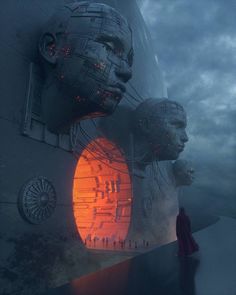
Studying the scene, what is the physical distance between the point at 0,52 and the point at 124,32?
3.22 metres

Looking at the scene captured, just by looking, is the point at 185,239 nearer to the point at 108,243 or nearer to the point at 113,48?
the point at 108,243

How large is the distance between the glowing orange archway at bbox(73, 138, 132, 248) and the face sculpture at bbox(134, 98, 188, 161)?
1.61 m

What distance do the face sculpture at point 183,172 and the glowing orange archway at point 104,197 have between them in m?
8.17

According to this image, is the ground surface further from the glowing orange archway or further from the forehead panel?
the forehead panel

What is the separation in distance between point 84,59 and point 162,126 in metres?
6.37

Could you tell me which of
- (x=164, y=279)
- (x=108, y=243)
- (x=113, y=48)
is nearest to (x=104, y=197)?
(x=108, y=243)

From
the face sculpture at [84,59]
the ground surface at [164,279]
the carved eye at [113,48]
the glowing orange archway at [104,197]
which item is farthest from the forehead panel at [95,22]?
the ground surface at [164,279]

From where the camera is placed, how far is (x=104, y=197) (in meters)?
13.0

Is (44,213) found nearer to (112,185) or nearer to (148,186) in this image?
(112,185)

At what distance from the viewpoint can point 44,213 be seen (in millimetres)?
7375

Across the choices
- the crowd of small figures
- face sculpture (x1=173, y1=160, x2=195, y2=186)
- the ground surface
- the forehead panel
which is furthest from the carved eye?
face sculpture (x1=173, y1=160, x2=195, y2=186)

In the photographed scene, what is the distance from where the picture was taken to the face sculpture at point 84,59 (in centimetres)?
705

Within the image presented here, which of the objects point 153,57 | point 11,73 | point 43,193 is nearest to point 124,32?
point 11,73

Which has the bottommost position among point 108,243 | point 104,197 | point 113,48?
point 108,243
